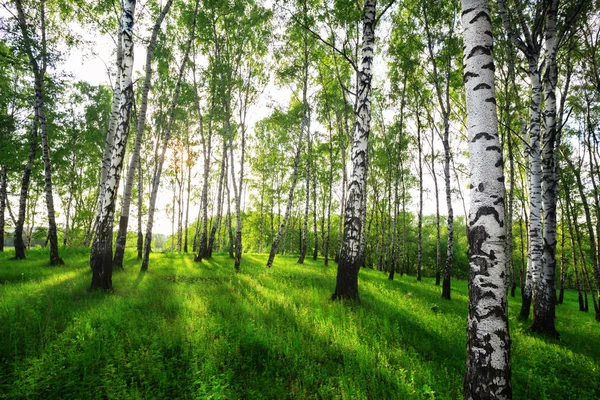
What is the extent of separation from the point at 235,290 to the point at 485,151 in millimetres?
7093

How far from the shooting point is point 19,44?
10273 millimetres

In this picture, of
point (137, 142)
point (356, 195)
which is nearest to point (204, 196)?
point (137, 142)

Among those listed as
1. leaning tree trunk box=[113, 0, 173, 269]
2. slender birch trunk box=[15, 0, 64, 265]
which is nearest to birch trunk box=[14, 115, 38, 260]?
slender birch trunk box=[15, 0, 64, 265]

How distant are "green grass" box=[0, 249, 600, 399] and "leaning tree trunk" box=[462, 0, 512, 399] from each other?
30.3 inches

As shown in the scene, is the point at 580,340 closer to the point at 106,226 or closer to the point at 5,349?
the point at 5,349

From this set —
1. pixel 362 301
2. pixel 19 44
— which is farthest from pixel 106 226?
pixel 19 44

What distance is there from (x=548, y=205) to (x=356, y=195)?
17.7ft

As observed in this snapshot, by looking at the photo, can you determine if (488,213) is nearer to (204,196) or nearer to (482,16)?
(482,16)

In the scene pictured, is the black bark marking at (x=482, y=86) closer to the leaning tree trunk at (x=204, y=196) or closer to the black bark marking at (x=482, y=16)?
the black bark marking at (x=482, y=16)

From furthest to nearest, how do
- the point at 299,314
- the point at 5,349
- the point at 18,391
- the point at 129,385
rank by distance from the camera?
the point at 299,314
the point at 5,349
the point at 129,385
the point at 18,391

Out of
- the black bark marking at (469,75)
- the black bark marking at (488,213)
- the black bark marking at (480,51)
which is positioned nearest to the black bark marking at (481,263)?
the black bark marking at (488,213)

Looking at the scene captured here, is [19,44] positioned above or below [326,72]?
below

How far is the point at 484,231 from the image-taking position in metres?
2.52

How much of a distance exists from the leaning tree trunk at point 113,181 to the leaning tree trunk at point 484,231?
782 cm
